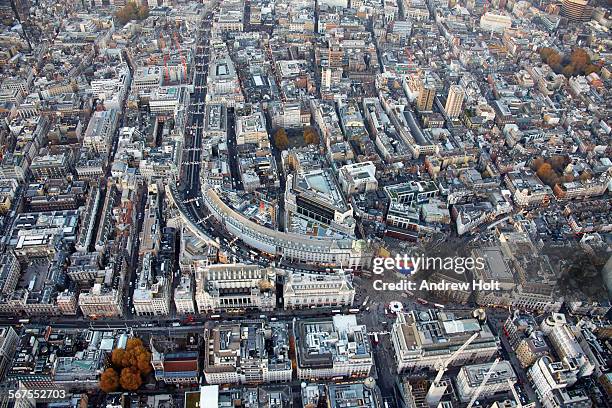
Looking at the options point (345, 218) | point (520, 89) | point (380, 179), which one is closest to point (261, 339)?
point (345, 218)

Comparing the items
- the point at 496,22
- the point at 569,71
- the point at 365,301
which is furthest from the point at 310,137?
the point at 496,22

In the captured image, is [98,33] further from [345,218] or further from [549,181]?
[549,181]

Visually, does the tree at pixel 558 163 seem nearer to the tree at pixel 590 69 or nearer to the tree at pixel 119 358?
the tree at pixel 590 69

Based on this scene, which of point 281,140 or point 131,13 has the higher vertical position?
point 131,13

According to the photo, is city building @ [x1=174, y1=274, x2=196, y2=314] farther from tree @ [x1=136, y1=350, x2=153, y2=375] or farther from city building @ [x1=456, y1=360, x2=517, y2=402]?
city building @ [x1=456, y1=360, x2=517, y2=402]

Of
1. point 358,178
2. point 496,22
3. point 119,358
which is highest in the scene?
point 496,22

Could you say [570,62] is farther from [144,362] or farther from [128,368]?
[128,368]

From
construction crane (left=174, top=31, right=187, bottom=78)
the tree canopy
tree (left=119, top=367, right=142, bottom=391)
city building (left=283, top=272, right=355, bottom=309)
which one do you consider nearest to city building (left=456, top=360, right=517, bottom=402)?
city building (left=283, top=272, right=355, bottom=309)

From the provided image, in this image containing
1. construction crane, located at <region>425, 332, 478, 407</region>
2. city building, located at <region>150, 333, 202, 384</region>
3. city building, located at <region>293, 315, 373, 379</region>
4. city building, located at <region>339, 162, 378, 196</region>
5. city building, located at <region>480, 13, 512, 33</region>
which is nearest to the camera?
construction crane, located at <region>425, 332, 478, 407</region>
